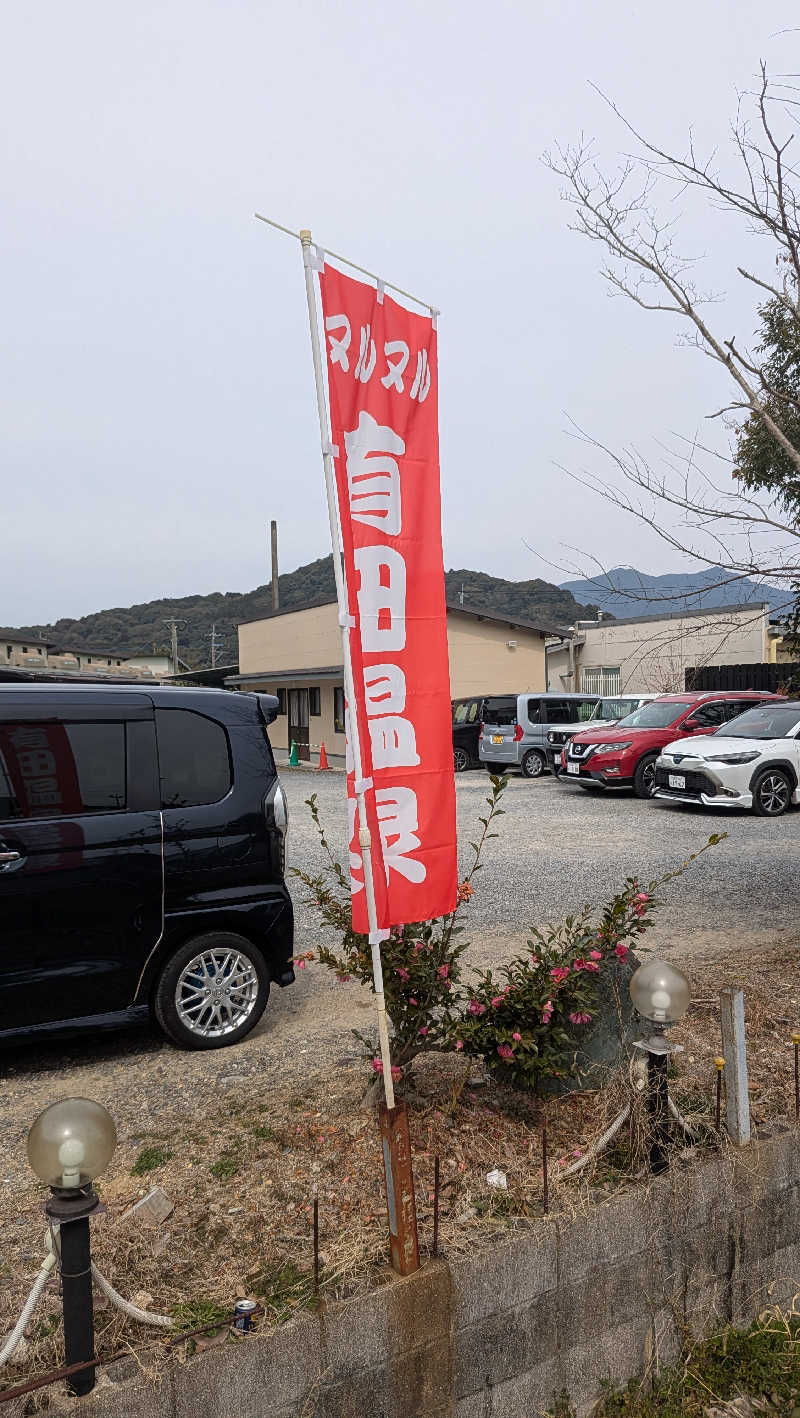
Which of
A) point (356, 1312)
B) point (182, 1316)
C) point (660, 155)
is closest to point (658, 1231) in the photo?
point (356, 1312)

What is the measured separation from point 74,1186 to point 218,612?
79.9m

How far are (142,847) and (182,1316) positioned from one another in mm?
2120

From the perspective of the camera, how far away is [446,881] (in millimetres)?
2926

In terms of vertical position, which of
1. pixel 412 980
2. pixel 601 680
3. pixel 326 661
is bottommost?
pixel 412 980

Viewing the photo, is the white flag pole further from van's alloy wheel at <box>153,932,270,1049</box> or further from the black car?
the black car

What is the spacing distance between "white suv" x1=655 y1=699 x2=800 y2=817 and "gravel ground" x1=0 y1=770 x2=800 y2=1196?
283mm

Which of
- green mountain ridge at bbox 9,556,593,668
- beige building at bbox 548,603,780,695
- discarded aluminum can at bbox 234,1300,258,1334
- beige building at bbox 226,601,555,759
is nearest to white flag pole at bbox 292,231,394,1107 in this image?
discarded aluminum can at bbox 234,1300,258,1334

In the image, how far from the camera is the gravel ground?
12.7 feet

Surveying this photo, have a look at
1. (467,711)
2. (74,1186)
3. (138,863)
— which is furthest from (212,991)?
(467,711)

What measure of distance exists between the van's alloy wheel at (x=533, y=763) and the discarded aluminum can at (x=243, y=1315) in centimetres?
1613

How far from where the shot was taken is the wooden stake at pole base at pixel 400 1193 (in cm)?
245

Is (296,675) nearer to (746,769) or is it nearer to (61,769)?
(746,769)

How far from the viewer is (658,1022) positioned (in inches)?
115

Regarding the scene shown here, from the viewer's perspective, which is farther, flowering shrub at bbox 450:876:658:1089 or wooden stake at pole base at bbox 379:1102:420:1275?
flowering shrub at bbox 450:876:658:1089
